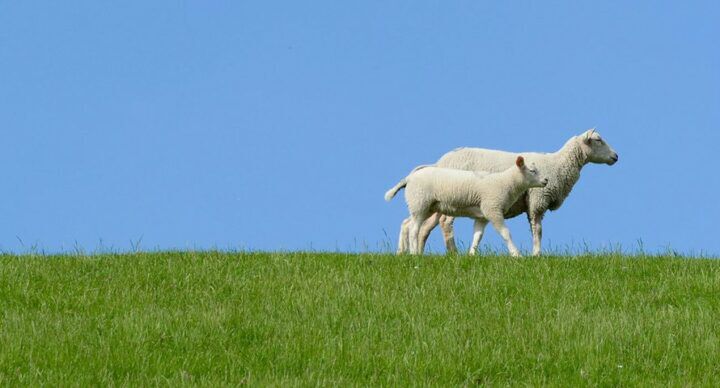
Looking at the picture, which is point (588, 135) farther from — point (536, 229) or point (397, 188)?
point (397, 188)

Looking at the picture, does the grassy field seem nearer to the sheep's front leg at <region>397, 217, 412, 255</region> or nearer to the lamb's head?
the lamb's head

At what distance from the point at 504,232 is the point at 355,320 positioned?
4.77 m

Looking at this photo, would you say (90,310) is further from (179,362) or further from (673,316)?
(673,316)

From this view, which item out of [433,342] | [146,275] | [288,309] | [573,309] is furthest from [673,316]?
[146,275]

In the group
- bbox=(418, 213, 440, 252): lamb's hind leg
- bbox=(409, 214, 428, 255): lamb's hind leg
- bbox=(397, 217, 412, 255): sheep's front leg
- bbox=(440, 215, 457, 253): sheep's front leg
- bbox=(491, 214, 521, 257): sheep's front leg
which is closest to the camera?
bbox=(491, 214, 521, 257): sheep's front leg

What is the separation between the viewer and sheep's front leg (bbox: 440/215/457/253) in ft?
54.0

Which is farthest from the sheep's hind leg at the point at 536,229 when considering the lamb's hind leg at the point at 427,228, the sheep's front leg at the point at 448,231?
the lamb's hind leg at the point at 427,228

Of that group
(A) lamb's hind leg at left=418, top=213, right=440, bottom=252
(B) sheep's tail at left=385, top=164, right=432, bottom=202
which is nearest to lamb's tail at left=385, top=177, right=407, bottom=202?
(B) sheep's tail at left=385, top=164, right=432, bottom=202

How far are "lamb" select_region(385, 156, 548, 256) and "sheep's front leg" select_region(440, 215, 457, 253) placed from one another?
1679 mm

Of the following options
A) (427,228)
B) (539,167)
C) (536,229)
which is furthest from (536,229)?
(427,228)

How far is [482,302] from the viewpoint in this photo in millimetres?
10695

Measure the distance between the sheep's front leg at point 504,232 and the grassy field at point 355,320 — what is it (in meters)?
1.01

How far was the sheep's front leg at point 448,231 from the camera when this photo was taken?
16.5 metres

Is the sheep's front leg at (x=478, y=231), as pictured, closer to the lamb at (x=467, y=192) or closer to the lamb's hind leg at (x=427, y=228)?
the lamb at (x=467, y=192)
